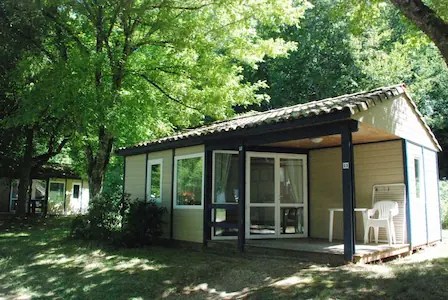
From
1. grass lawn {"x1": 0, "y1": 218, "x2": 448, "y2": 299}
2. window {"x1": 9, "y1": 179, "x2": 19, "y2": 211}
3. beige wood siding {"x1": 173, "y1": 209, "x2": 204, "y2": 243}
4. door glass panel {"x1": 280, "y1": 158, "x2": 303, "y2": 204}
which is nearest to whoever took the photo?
grass lawn {"x1": 0, "y1": 218, "x2": 448, "y2": 299}

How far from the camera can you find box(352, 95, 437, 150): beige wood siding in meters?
7.46

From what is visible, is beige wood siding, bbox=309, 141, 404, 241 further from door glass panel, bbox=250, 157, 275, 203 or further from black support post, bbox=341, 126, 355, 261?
black support post, bbox=341, 126, 355, 261

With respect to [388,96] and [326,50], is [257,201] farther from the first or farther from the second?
[326,50]

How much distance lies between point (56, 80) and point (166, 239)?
5.05m

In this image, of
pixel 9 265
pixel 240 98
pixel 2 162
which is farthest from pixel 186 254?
pixel 2 162

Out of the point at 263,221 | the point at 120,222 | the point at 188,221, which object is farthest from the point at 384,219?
the point at 120,222

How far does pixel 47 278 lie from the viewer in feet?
24.6

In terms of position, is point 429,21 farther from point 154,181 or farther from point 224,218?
point 154,181

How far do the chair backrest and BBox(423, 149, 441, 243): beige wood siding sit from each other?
198cm

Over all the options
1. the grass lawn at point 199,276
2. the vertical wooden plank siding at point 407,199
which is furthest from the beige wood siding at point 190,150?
the vertical wooden plank siding at point 407,199

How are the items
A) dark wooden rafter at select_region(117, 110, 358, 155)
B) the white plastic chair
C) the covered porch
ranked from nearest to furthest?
dark wooden rafter at select_region(117, 110, 358, 155)
the covered porch
the white plastic chair

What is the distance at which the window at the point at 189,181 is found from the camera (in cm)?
990

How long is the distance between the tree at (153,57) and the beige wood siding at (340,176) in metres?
4.21

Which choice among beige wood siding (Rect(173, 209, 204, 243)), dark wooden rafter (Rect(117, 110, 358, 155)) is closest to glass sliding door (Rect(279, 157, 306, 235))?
dark wooden rafter (Rect(117, 110, 358, 155))
